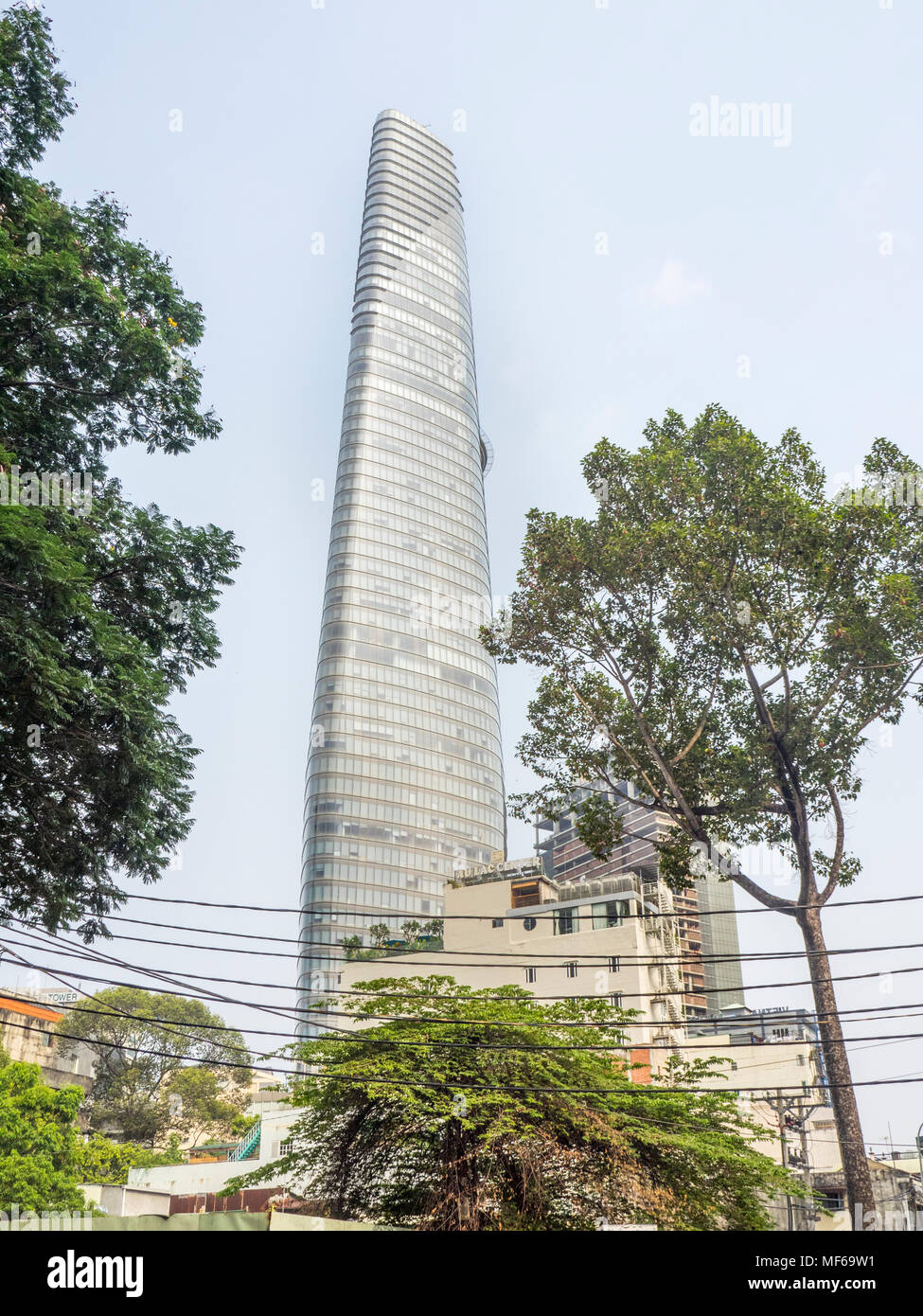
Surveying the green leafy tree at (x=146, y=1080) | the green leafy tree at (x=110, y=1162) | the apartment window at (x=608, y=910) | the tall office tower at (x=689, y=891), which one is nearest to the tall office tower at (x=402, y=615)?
the tall office tower at (x=689, y=891)

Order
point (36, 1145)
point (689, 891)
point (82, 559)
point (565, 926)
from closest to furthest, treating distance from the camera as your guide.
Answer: point (82, 559), point (36, 1145), point (565, 926), point (689, 891)

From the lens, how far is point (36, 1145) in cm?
3581

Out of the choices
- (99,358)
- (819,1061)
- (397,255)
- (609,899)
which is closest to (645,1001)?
(609,899)

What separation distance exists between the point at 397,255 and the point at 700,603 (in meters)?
136

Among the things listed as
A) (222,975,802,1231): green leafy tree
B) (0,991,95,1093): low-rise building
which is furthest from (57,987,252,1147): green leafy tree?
(222,975,802,1231): green leafy tree

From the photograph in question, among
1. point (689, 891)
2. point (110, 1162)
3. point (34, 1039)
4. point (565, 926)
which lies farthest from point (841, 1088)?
point (689, 891)

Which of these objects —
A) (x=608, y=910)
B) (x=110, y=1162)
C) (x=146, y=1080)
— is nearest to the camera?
(x=110, y=1162)

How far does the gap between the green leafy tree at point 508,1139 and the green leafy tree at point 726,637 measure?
16.0 feet

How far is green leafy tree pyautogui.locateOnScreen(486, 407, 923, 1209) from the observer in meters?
19.8

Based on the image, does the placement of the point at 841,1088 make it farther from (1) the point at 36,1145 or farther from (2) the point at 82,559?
(1) the point at 36,1145

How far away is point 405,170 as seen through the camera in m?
154

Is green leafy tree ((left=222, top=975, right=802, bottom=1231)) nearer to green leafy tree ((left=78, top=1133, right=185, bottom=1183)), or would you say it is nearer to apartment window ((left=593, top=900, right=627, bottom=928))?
green leafy tree ((left=78, top=1133, right=185, bottom=1183))

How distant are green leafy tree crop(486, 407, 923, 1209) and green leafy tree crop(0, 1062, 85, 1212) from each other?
2533 centimetres

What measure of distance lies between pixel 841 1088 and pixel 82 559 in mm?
15761
